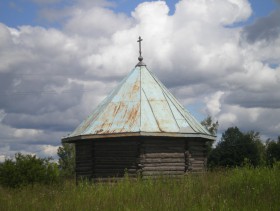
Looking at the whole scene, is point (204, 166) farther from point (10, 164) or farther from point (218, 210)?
point (218, 210)

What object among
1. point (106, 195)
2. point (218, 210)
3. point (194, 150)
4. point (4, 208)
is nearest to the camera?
point (218, 210)

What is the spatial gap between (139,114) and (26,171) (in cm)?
544

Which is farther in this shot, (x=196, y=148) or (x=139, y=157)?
(x=196, y=148)

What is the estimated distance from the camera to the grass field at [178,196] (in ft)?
35.0

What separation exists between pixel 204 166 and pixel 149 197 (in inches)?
322

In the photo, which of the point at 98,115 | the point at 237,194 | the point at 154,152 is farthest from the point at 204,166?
the point at 237,194

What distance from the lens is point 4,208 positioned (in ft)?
37.8

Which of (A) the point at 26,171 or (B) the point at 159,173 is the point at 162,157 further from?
(A) the point at 26,171

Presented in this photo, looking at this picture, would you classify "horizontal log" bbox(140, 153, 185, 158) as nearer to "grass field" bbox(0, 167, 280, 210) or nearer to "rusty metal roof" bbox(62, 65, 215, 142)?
"rusty metal roof" bbox(62, 65, 215, 142)

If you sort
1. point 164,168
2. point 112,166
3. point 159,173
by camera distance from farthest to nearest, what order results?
point 112,166 < point 164,168 < point 159,173

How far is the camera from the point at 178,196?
Answer: 11.7m

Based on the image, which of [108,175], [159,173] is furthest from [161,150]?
[108,175]

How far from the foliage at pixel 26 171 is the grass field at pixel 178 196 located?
473 centimetres

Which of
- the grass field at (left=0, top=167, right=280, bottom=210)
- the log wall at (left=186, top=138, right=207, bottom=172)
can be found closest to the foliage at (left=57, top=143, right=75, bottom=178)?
the log wall at (left=186, top=138, right=207, bottom=172)
